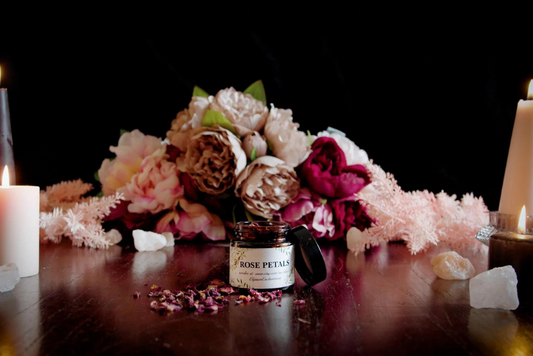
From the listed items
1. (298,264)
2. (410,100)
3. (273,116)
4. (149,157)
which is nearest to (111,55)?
(149,157)

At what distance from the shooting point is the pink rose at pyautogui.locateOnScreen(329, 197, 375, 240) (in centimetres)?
136

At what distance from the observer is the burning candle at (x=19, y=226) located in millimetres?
905

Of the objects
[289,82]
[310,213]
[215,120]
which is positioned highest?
[289,82]

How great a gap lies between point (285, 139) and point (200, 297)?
0.60 m

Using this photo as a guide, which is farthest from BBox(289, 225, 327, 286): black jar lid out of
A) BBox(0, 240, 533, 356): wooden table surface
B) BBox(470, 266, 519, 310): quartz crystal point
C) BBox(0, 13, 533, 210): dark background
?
BBox(0, 13, 533, 210): dark background

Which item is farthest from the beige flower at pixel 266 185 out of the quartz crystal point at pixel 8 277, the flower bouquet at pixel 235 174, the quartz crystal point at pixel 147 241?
the quartz crystal point at pixel 8 277

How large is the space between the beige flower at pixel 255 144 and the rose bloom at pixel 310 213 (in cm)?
15

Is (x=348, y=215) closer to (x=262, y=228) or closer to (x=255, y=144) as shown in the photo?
(x=255, y=144)

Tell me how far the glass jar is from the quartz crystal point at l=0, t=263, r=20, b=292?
36 centimetres

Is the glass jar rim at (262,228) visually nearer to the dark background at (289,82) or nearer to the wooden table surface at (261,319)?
the wooden table surface at (261,319)

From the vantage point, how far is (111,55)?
178cm

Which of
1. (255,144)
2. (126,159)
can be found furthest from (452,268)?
(126,159)

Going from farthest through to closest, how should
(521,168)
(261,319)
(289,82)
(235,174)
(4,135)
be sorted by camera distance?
1. (289,82)
2. (235,174)
3. (4,135)
4. (521,168)
5. (261,319)

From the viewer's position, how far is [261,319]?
688 mm
